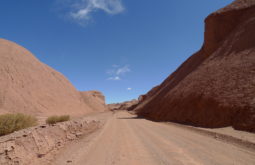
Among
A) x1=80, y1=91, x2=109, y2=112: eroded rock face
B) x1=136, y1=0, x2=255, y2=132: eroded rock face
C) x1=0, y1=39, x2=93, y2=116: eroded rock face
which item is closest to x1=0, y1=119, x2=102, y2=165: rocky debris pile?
x1=136, y1=0, x2=255, y2=132: eroded rock face

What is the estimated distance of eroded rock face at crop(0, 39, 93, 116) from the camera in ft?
88.1

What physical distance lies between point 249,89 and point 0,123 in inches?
708

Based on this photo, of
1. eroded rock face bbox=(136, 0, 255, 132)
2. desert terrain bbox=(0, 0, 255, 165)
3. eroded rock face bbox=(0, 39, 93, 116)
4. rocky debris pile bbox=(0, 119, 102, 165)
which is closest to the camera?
rocky debris pile bbox=(0, 119, 102, 165)

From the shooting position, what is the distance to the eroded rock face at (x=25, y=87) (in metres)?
26.9

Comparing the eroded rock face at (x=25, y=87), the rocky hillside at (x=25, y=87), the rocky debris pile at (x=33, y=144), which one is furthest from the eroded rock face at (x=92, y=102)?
the rocky debris pile at (x=33, y=144)

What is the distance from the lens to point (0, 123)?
8.74 m

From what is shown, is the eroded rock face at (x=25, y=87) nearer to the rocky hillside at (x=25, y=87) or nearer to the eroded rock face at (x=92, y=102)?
the rocky hillside at (x=25, y=87)

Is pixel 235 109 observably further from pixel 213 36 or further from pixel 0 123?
pixel 213 36

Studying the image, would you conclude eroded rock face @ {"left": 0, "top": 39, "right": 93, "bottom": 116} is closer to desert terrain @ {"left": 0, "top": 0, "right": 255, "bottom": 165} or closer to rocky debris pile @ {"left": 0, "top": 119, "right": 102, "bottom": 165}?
desert terrain @ {"left": 0, "top": 0, "right": 255, "bottom": 165}

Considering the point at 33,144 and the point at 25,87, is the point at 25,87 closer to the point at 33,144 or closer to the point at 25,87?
the point at 25,87

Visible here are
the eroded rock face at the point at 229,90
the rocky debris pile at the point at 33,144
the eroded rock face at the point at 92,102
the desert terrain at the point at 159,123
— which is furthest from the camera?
the eroded rock face at the point at 92,102

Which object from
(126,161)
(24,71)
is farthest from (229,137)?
(24,71)

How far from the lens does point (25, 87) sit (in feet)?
105

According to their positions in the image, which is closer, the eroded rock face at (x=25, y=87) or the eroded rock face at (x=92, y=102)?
the eroded rock face at (x=25, y=87)
